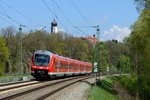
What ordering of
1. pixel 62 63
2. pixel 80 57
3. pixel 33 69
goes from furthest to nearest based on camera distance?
1. pixel 80 57
2. pixel 62 63
3. pixel 33 69

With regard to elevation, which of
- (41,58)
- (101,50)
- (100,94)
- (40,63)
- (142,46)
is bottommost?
(100,94)

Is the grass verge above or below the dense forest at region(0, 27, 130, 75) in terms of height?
below

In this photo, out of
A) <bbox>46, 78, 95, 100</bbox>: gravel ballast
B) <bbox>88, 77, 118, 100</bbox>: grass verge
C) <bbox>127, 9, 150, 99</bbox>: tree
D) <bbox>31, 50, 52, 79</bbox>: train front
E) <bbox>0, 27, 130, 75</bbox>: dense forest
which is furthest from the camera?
<bbox>0, 27, 130, 75</bbox>: dense forest

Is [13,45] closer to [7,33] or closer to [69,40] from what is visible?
[7,33]

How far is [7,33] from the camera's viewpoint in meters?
128

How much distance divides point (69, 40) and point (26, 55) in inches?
1792

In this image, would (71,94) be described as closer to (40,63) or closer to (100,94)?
(100,94)

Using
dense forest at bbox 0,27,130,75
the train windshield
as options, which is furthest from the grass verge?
dense forest at bbox 0,27,130,75

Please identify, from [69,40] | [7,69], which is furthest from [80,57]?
[7,69]

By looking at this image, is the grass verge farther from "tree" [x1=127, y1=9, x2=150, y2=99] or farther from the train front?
the train front

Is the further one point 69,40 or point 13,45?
point 69,40

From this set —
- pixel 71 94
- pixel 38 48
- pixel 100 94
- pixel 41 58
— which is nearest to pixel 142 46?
pixel 41 58

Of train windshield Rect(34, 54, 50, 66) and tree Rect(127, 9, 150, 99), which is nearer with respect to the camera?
tree Rect(127, 9, 150, 99)

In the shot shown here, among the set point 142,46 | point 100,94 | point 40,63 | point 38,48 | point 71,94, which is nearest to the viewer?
point 71,94
